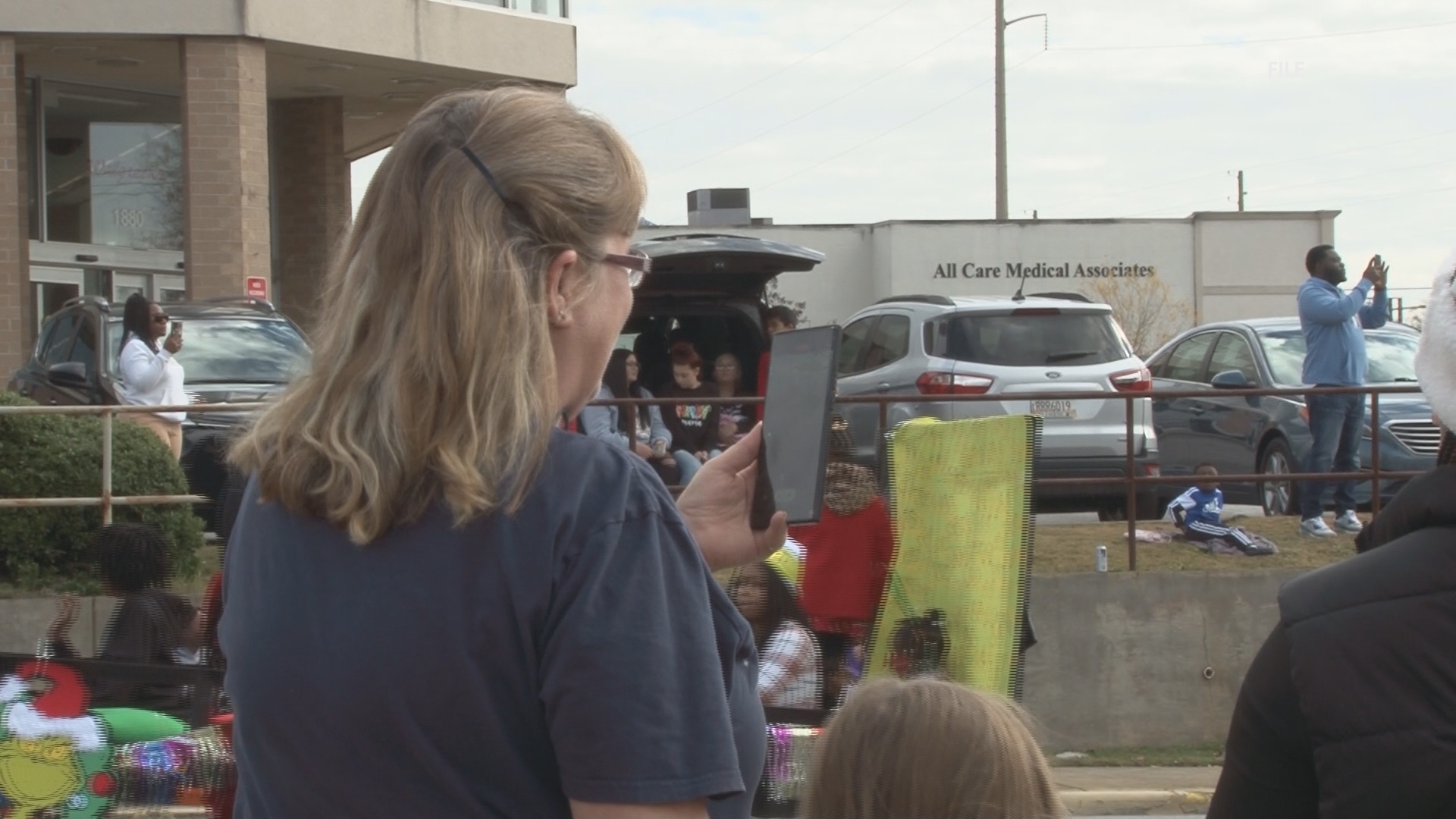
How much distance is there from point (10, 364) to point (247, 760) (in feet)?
68.2

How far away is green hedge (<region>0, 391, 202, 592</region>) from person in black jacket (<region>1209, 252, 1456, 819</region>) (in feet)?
27.3

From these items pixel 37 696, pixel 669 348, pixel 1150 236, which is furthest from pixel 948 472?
pixel 1150 236

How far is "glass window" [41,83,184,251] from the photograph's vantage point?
2356cm

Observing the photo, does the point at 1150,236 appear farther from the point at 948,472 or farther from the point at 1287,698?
the point at 1287,698

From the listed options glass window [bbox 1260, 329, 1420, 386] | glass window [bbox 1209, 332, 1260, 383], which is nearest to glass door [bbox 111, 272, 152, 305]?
glass window [bbox 1209, 332, 1260, 383]

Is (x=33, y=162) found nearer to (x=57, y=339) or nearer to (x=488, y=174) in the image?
(x=57, y=339)

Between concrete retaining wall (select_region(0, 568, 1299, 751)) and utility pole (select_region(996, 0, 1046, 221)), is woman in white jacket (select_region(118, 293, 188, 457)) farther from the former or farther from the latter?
utility pole (select_region(996, 0, 1046, 221))

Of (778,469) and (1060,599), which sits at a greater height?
(778,469)

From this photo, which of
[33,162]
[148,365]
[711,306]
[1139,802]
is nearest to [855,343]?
[711,306]

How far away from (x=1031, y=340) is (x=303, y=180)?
1705 cm

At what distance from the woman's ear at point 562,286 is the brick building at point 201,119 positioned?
18798mm

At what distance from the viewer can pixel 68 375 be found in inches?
460

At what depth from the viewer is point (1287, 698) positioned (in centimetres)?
162

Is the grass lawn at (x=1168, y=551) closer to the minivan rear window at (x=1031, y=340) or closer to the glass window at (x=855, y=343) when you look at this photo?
the minivan rear window at (x=1031, y=340)
